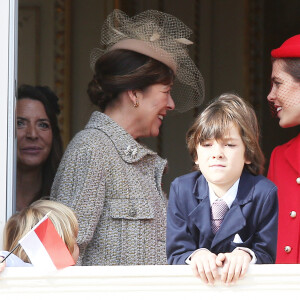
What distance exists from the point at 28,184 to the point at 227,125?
117 centimetres

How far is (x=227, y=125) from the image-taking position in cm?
227

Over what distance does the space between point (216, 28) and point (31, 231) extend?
2733mm

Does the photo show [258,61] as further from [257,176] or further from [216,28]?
[257,176]

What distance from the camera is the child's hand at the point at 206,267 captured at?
6.84ft

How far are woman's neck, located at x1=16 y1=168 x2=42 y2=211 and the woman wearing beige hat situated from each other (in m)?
0.38

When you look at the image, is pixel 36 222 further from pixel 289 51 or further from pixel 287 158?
pixel 289 51

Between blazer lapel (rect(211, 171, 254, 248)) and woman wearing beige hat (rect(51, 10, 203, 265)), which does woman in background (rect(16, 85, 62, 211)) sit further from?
blazer lapel (rect(211, 171, 254, 248))

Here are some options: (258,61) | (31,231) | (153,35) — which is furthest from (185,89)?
(258,61)

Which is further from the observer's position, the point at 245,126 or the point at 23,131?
the point at 23,131

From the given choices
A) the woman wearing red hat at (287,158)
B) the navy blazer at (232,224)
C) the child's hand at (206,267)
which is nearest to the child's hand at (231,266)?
the child's hand at (206,267)

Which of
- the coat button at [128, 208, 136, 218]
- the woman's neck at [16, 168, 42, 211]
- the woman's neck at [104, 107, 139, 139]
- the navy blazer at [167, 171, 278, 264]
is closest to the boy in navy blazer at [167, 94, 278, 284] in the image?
the navy blazer at [167, 171, 278, 264]

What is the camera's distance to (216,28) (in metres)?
4.68

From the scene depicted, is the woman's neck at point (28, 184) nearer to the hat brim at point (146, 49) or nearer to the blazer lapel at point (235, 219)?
the hat brim at point (146, 49)

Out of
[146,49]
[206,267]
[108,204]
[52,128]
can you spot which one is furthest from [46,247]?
[52,128]
